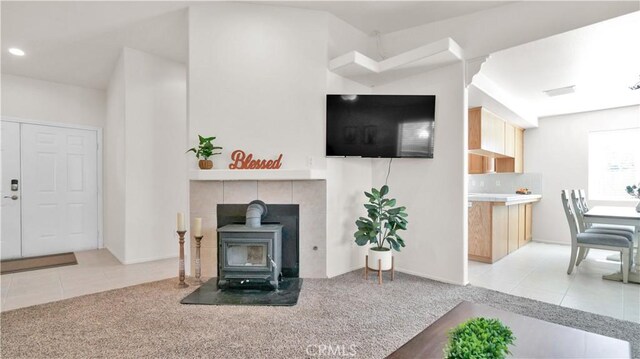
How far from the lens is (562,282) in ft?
10.5

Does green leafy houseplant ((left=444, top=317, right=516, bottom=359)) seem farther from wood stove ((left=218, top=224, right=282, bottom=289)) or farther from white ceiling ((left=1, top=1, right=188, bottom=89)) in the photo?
white ceiling ((left=1, top=1, right=188, bottom=89))

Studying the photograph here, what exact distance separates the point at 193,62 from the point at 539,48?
139 inches

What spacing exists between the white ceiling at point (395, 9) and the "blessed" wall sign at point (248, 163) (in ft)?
5.18

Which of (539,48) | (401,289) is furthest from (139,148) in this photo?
(539,48)

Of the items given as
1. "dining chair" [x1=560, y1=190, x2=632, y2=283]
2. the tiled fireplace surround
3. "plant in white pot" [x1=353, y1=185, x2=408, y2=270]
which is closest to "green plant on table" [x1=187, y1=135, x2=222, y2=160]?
the tiled fireplace surround

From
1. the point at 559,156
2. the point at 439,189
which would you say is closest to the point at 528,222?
the point at 559,156

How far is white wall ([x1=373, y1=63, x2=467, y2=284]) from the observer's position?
3.07 metres

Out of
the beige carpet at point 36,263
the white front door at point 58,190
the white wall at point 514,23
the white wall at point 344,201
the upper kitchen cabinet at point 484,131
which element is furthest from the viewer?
the white front door at point 58,190

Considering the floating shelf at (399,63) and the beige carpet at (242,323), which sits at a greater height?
the floating shelf at (399,63)

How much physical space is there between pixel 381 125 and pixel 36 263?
4.71 metres

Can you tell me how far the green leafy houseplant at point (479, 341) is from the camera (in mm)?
1012

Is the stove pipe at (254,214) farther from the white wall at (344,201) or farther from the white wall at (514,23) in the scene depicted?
the white wall at (514,23)

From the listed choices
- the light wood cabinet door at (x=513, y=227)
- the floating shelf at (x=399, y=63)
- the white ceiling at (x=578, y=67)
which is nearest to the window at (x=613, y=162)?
the white ceiling at (x=578, y=67)

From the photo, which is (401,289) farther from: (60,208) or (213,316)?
(60,208)
